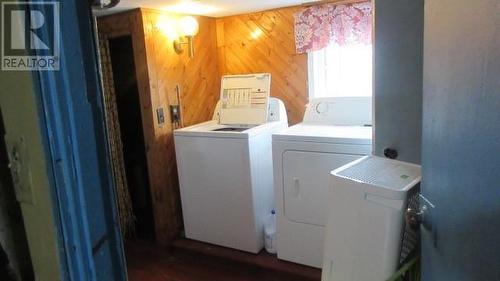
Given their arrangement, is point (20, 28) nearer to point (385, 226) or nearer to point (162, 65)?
point (385, 226)

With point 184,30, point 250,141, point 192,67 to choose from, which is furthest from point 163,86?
point 250,141

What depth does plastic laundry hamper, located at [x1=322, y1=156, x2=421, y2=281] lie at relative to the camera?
51.1 inches

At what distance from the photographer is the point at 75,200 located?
511 millimetres

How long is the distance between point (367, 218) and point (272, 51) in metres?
2.10

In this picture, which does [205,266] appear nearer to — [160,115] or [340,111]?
[160,115]

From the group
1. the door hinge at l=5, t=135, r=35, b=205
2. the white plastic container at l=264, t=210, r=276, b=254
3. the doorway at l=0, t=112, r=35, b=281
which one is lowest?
the white plastic container at l=264, t=210, r=276, b=254

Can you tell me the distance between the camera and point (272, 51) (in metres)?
3.14

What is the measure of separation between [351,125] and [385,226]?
132cm

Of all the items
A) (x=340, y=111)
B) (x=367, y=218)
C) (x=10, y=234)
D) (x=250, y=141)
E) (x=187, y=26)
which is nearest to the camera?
(x=10, y=234)

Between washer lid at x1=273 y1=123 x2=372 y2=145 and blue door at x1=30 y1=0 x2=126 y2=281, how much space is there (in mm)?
1779

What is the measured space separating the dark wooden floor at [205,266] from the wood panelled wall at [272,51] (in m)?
1.31

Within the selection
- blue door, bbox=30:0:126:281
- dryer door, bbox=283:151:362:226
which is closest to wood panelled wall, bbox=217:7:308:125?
dryer door, bbox=283:151:362:226

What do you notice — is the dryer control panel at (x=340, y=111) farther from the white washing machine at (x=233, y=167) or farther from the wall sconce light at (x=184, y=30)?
the wall sconce light at (x=184, y=30)

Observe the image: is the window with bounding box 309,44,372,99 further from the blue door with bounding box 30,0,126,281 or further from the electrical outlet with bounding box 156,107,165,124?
the blue door with bounding box 30,0,126,281
